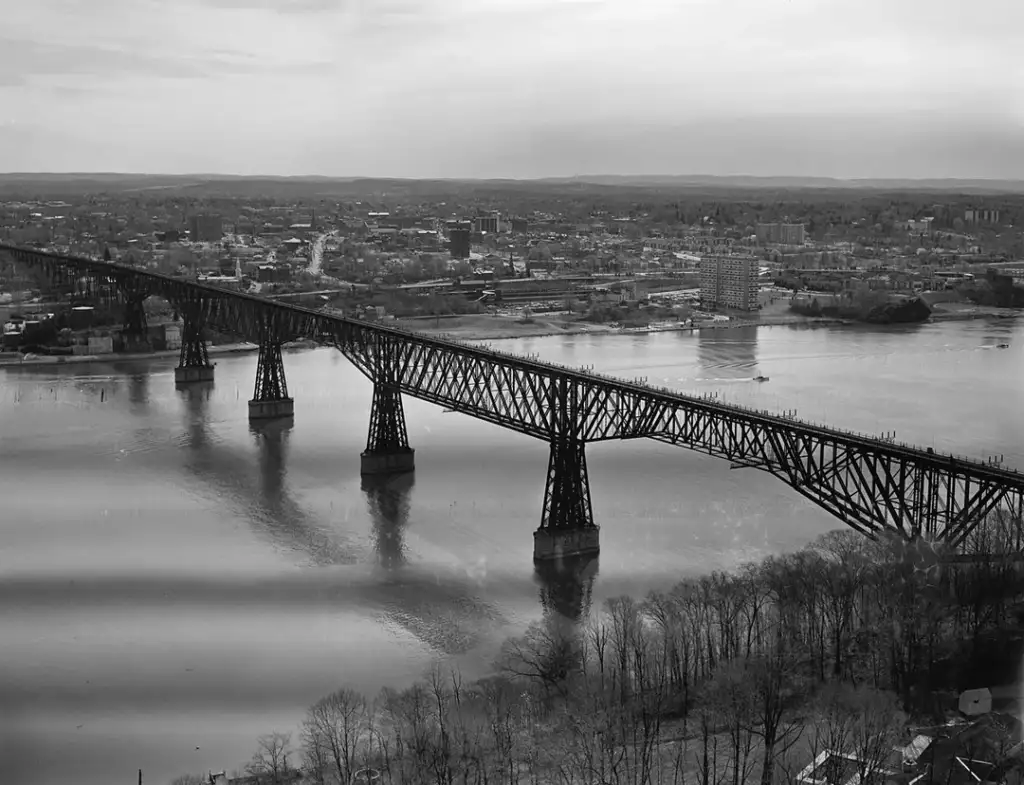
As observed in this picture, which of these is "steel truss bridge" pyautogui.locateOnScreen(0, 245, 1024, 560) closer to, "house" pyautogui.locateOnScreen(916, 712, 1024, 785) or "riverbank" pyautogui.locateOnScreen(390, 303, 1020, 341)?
"house" pyautogui.locateOnScreen(916, 712, 1024, 785)

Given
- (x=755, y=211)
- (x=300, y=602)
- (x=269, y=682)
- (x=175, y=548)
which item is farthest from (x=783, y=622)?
(x=755, y=211)

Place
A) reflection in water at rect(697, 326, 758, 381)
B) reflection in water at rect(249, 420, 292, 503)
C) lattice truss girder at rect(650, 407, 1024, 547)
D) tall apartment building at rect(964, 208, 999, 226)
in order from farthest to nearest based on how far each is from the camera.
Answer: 1. tall apartment building at rect(964, 208, 999, 226)
2. reflection in water at rect(697, 326, 758, 381)
3. reflection in water at rect(249, 420, 292, 503)
4. lattice truss girder at rect(650, 407, 1024, 547)

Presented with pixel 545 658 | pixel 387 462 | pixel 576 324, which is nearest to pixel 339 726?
pixel 545 658

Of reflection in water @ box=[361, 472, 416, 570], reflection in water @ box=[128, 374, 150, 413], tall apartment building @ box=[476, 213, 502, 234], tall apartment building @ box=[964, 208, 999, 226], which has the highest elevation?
tall apartment building @ box=[964, 208, 999, 226]

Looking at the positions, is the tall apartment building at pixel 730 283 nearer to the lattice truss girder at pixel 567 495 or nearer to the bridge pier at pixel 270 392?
the bridge pier at pixel 270 392

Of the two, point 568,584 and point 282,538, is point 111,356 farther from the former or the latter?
point 568,584

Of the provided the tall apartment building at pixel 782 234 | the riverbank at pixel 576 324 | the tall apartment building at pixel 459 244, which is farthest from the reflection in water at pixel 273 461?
the tall apartment building at pixel 782 234

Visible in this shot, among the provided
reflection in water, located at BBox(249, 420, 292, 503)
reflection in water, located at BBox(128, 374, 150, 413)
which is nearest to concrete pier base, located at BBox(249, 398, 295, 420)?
reflection in water, located at BBox(249, 420, 292, 503)
